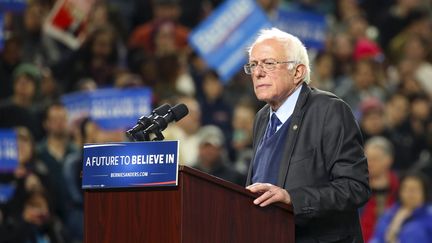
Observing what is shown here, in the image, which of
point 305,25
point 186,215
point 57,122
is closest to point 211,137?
point 57,122

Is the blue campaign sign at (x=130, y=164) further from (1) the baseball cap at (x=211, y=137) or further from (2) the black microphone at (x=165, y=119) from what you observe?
(1) the baseball cap at (x=211, y=137)

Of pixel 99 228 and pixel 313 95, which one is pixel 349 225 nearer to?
pixel 313 95

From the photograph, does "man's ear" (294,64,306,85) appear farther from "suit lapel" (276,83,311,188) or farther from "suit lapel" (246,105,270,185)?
"suit lapel" (246,105,270,185)

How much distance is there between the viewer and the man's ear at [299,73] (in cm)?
429

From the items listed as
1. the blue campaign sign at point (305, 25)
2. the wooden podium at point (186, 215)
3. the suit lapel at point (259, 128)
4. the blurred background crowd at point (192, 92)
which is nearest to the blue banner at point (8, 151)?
the blurred background crowd at point (192, 92)

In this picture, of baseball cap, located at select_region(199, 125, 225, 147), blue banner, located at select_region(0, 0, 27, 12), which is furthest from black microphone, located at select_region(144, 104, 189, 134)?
blue banner, located at select_region(0, 0, 27, 12)

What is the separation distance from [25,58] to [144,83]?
1166mm

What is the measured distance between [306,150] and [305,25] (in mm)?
6421

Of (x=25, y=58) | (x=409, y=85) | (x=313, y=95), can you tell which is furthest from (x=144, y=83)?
(x=313, y=95)

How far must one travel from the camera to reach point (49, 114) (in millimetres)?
9180

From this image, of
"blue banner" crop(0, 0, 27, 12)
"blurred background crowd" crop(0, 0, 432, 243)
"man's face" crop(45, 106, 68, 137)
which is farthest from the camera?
"blue banner" crop(0, 0, 27, 12)

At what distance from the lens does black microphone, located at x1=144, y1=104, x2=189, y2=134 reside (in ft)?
12.8

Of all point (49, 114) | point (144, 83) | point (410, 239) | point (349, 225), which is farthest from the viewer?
point (144, 83)

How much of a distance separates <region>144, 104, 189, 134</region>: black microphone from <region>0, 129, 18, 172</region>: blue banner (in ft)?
14.6
